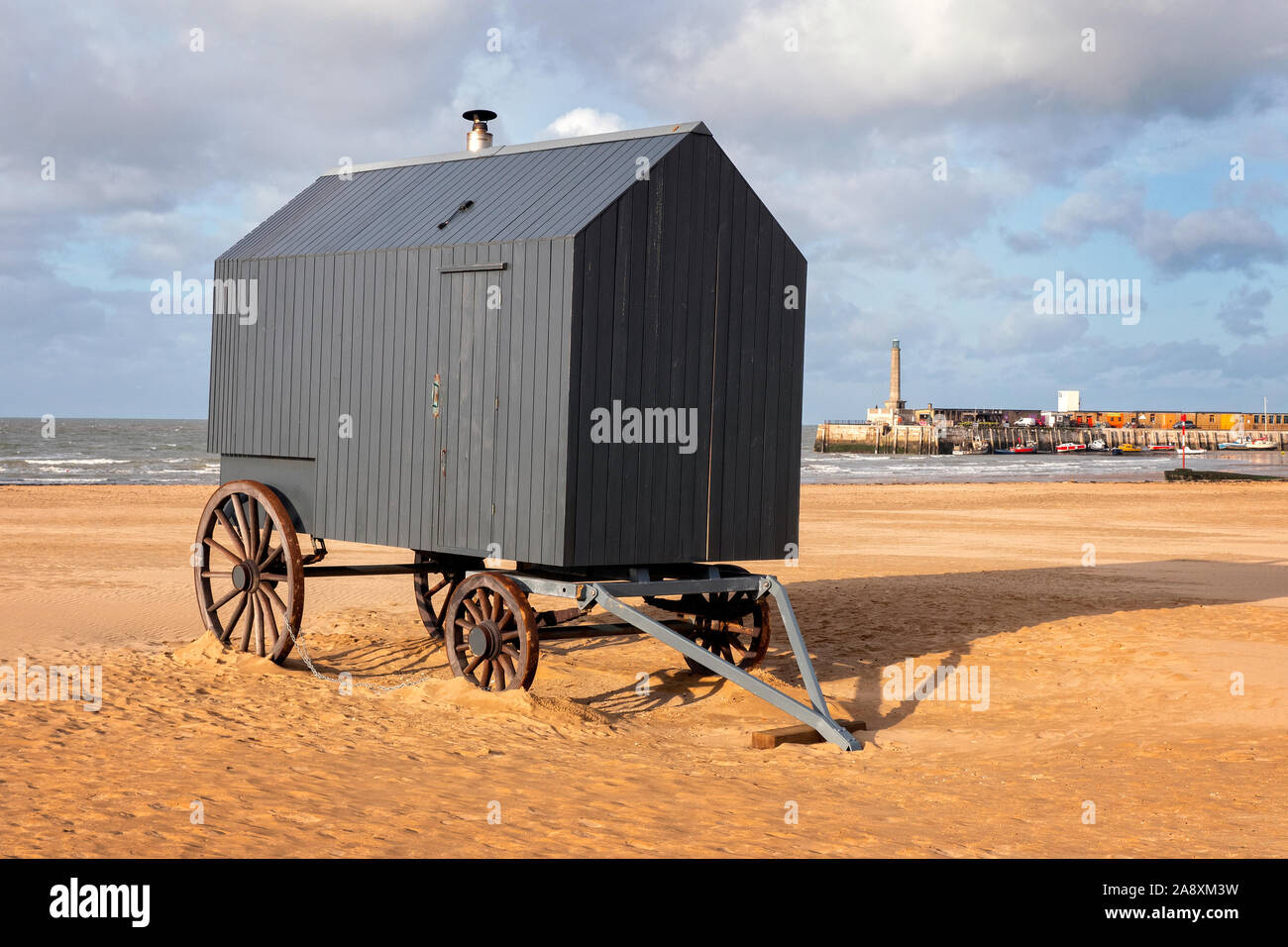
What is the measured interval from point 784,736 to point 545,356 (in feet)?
12.1

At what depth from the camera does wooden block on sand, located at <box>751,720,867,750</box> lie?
9188mm

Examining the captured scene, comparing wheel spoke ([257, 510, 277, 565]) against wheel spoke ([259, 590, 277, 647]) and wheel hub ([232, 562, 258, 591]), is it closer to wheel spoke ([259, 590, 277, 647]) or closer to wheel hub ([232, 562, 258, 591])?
wheel hub ([232, 562, 258, 591])

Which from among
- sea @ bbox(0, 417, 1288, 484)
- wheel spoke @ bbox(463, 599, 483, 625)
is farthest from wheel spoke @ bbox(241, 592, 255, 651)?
sea @ bbox(0, 417, 1288, 484)

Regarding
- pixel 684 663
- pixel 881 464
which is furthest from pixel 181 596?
pixel 881 464

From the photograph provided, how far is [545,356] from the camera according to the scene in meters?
9.52

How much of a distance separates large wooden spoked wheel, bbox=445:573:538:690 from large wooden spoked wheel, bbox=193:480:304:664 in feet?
5.71

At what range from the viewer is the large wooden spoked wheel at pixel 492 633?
970 cm

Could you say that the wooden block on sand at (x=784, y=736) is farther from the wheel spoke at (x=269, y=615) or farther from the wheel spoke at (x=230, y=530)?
the wheel spoke at (x=230, y=530)

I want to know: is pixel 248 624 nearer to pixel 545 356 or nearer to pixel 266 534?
pixel 266 534

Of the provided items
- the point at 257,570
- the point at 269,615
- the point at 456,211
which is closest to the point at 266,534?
the point at 257,570

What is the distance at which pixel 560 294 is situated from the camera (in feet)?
30.8

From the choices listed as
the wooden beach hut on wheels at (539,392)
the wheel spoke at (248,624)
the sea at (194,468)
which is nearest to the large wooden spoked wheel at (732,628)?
the wooden beach hut on wheels at (539,392)
